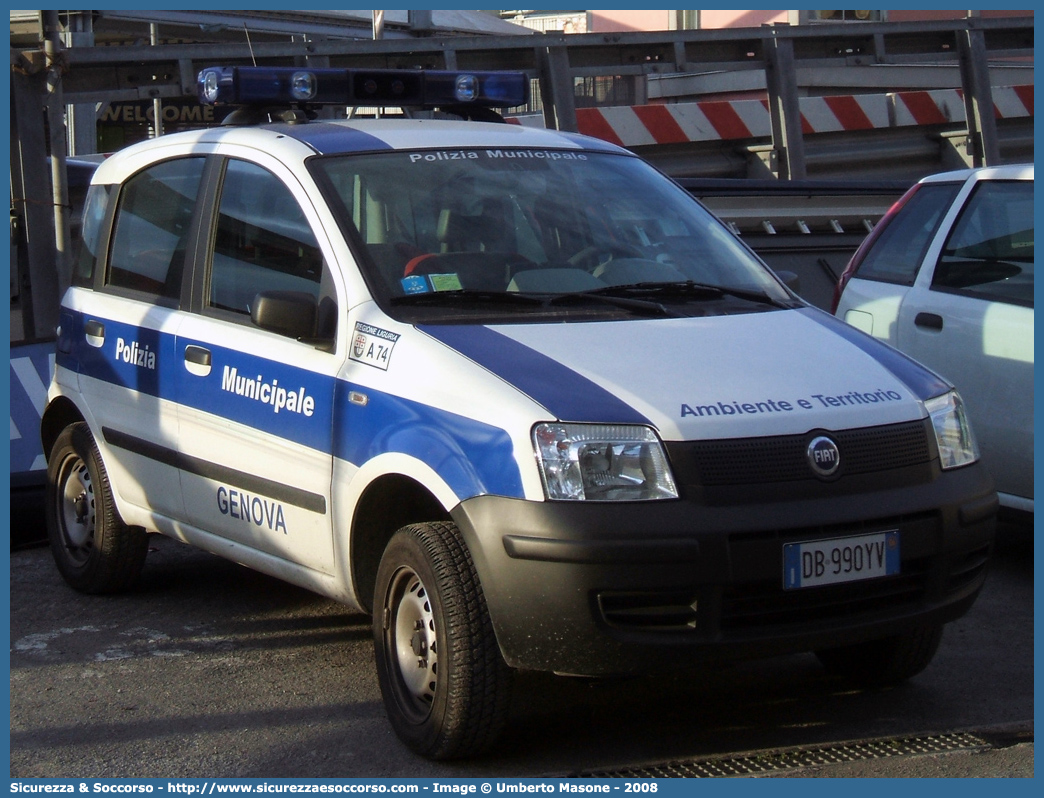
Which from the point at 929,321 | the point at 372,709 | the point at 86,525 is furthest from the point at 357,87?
the point at 929,321

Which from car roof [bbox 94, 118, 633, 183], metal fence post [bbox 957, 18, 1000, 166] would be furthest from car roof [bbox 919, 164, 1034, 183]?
metal fence post [bbox 957, 18, 1000, 166]

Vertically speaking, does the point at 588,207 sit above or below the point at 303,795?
above

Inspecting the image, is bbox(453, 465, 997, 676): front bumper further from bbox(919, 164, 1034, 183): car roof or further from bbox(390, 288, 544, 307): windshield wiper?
bbox(919, 164, 1034, 183): car roof

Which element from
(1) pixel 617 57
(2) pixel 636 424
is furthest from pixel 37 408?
(1) pixel 617 57

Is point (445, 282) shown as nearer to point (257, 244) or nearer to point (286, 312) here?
Result: point (286, 312)

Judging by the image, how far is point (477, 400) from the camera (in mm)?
3754

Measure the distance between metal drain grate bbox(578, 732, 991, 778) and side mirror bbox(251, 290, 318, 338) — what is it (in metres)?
1.58

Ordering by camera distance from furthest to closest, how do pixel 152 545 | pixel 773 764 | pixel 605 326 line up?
pixel 152 545 → pixel 605 326 → pixel 773 764

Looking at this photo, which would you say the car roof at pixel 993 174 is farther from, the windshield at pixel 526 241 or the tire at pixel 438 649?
the tire at pixel 438 649

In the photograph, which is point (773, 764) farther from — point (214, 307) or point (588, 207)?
point (214, 307)

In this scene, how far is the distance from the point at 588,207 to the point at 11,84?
5213mm

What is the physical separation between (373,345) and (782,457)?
1.26 meters

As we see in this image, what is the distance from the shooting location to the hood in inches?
145

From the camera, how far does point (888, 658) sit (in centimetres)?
450
